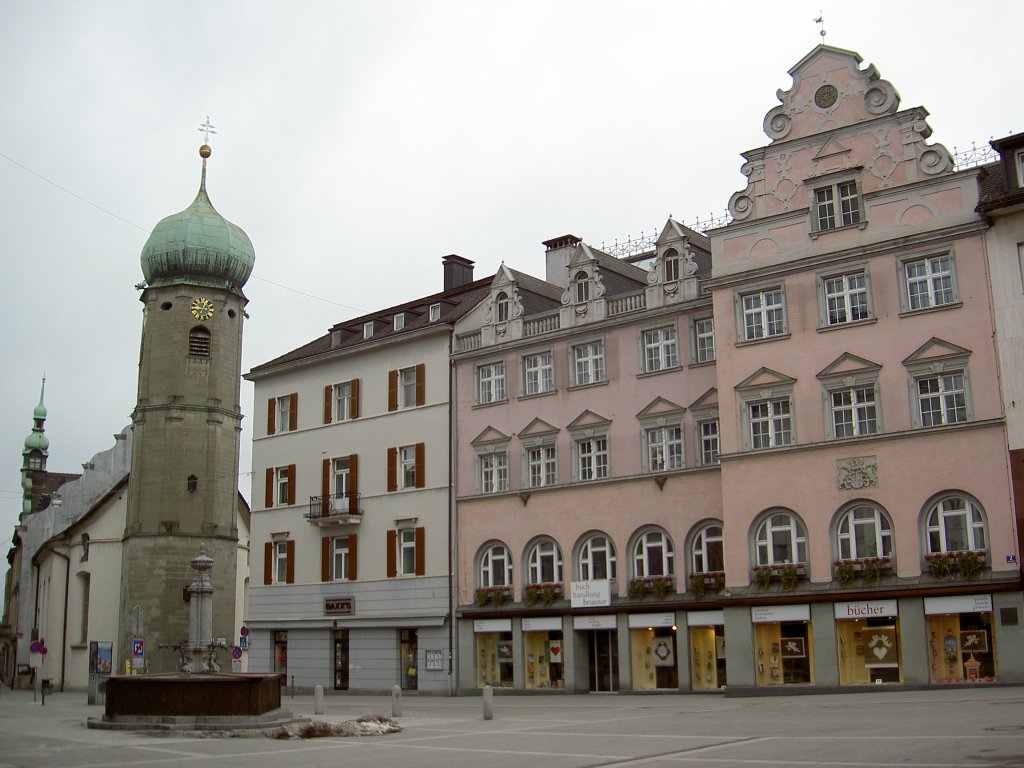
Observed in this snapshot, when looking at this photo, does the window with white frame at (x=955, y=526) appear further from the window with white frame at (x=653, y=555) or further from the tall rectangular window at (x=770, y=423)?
the window with white frame at (x=653, y=555)

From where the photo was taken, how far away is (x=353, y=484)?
50469mm

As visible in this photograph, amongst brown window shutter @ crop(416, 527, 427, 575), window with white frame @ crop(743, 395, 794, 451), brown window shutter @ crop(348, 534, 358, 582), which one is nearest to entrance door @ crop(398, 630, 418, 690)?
brown window shutter @ crop(416, 527, 427, 575)

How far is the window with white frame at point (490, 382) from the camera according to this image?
153ft

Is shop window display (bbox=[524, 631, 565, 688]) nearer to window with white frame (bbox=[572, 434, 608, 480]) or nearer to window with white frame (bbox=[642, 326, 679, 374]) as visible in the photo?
window with white frame (bbox=[572, 434, 608, 480])

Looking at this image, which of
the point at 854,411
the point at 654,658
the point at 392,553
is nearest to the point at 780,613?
the point at 654,658

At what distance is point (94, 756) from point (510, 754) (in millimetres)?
7036

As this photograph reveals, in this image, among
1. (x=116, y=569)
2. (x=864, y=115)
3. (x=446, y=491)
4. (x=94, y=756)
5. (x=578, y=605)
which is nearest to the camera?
(x=94, y=756)

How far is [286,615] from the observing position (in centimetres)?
5169

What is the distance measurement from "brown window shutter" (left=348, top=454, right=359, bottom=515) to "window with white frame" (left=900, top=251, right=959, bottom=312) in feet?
77.3

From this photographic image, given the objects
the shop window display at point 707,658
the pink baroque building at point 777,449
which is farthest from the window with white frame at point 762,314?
the shop window display at point 707,658

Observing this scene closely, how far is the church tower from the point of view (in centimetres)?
5988

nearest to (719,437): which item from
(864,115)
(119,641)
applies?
(864,115)

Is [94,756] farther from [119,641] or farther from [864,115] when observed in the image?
[119,641]

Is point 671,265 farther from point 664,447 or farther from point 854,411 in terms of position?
point 854,411
